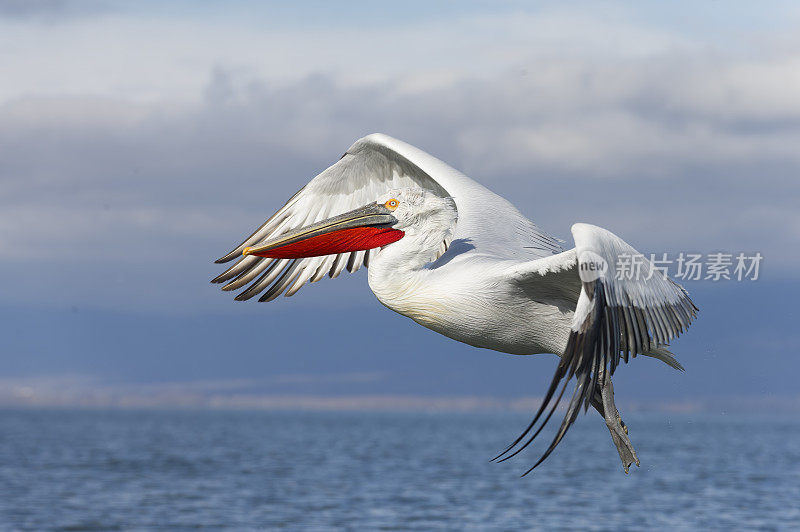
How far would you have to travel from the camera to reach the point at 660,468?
80938 mm

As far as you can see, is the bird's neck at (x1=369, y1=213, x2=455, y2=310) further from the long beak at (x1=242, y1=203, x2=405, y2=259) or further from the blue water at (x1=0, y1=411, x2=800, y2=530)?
the blue water at (x1=0, y1=411, x2=800, y2=530)

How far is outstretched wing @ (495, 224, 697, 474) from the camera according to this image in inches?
233

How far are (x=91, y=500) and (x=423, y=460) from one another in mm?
39898

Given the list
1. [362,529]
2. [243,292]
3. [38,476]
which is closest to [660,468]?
[362,529]

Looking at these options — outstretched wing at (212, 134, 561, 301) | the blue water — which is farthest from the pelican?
the blue water

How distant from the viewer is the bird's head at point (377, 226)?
706cm

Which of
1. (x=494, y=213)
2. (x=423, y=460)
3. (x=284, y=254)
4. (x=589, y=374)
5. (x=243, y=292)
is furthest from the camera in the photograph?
(x=423, y=460)

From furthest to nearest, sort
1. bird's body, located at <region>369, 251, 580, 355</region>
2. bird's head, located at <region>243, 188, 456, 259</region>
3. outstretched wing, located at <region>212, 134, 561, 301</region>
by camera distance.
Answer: outstretched wing, located at <region>212, 134, 561, 301</region> < bird's head, located at <region>243, 188, 456, 259</region> < bird's body, located at <region>369, 251, 580, 355</region>

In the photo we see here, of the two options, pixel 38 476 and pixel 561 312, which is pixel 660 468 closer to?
pixel 38 476

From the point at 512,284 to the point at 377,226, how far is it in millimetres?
1174

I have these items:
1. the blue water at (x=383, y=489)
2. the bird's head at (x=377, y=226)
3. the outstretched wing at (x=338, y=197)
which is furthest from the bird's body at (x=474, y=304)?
the blue water at (x=383, y=489)

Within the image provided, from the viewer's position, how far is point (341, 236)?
751 cm

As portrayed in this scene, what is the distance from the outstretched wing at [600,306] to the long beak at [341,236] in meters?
1.16

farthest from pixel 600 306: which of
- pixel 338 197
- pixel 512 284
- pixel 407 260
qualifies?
pixel 338 197
